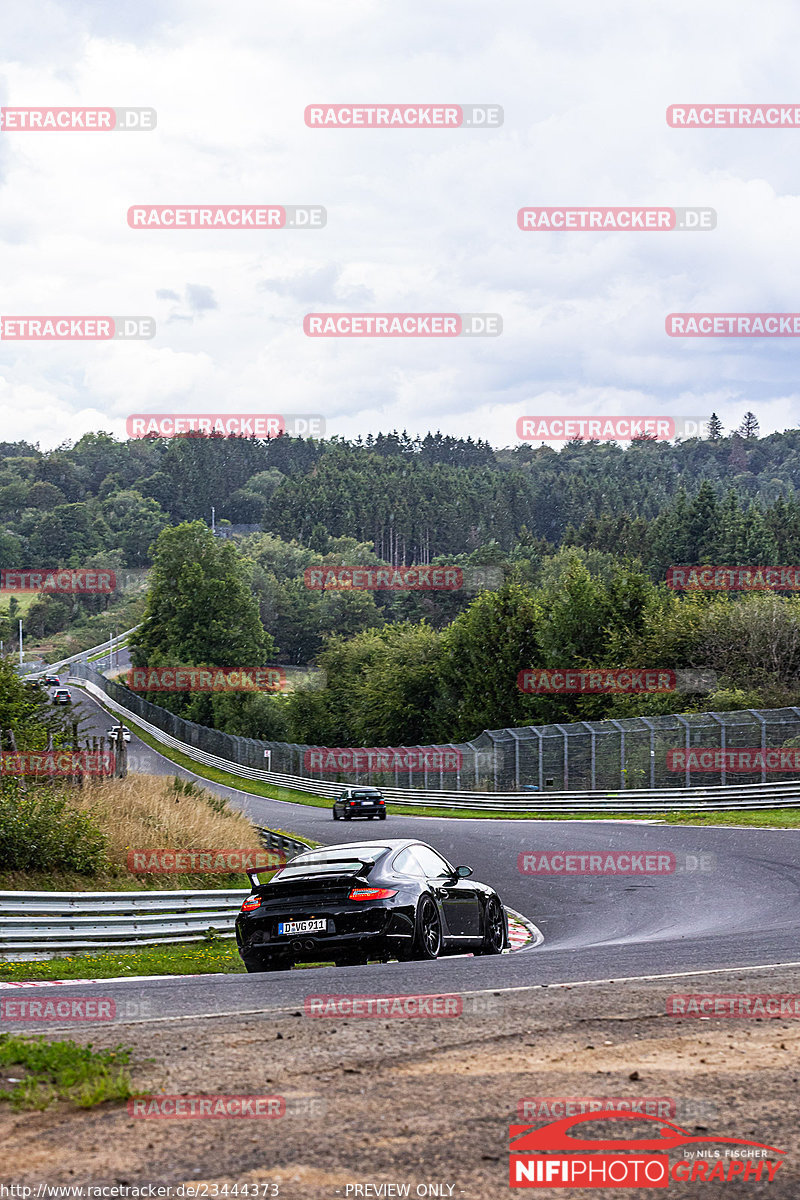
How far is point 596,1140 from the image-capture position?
4.74 metres

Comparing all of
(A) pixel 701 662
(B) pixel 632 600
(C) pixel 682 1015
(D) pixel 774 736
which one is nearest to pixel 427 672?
(B) pixel 632 600

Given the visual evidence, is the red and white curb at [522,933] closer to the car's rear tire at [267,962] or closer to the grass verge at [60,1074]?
the car's rear tire at [267,962]

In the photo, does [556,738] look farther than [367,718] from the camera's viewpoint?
No

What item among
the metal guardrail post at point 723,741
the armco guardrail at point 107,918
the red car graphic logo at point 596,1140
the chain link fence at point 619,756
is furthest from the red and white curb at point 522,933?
the metal guardrail post at point 723,741

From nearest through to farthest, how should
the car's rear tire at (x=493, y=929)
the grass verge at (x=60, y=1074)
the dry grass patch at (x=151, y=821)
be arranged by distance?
the grass verge at (x=60, y=1074), the car's rear tire at (x=493, y=929), the dry grass patch at (x=151, y=821)

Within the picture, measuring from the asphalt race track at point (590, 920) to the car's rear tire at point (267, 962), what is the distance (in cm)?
35

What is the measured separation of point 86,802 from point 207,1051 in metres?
13.6

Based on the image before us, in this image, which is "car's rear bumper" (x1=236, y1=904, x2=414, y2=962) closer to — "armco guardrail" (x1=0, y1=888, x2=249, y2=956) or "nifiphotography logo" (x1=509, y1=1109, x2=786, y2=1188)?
"armco guardrail" (x1=0, y1=888, x2=249, y2=956)

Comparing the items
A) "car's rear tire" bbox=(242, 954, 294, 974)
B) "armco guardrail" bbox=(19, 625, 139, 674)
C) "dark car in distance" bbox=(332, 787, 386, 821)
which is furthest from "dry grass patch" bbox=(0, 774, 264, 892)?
"armco guardrail" bbox=(19, 625, 139, 674)

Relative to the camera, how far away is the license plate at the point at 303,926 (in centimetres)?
1091

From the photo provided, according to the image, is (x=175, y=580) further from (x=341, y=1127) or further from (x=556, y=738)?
(x=341, y=1127)

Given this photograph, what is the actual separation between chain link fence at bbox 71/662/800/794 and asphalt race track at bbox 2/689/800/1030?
3147 mm

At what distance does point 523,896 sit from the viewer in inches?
808

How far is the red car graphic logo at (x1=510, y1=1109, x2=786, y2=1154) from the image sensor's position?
15.3 ft
